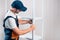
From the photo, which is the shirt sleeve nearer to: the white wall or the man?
the man

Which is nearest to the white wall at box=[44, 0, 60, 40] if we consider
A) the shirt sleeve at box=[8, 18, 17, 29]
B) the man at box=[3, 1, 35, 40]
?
the man at box=[3, 1, 35, 40]

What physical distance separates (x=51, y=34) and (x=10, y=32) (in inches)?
38.7

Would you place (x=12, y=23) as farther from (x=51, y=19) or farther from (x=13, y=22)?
(x=51, y=19)

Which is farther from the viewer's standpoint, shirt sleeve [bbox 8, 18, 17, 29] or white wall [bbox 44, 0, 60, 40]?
white wall [bbox 44, 0, 60, 40]

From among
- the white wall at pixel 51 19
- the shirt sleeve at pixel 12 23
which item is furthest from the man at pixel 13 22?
the white wall at pixel 51 19

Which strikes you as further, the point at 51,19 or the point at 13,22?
the point at 51,19

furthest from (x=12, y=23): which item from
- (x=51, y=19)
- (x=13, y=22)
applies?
(x=51, y=19)

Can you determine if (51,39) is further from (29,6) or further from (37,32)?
(29,6)

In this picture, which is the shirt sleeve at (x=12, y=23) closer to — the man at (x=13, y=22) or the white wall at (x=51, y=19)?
the man at (x=13, y=22)

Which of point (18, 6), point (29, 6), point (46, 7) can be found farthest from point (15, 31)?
point (46, 7)

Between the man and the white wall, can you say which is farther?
the white wall

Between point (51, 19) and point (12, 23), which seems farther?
point (51, 19)

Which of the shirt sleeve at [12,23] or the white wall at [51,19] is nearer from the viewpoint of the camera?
the shirt sleeve at [12,23]

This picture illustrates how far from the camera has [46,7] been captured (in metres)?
2.59
